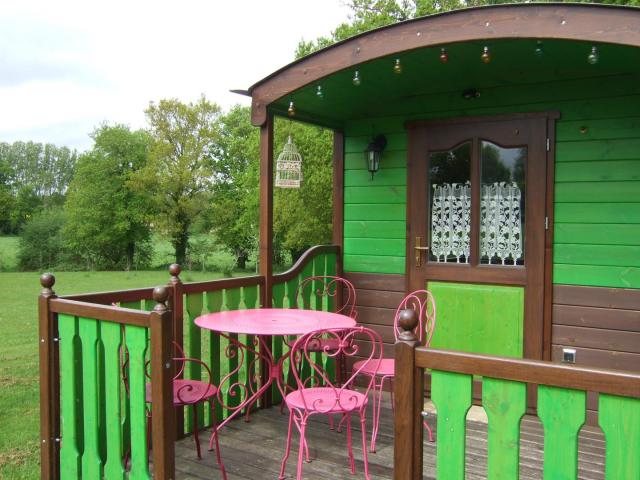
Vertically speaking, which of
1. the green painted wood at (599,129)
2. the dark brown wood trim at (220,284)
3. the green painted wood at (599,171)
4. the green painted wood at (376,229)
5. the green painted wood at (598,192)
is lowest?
the dark brown wood trim at (220,284)

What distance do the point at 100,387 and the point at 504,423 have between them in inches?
65.6

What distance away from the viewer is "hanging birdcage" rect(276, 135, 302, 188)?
4512mm

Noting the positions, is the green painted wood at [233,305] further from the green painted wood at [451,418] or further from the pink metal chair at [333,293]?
the green painted wood at [451,418]

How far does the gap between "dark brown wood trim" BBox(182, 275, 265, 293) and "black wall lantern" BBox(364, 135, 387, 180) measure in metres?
1.29

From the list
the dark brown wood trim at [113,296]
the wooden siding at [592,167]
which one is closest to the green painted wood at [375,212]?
the wooden siding at [592,167]

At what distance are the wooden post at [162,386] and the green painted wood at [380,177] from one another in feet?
8.80

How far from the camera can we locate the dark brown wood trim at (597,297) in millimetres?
3646

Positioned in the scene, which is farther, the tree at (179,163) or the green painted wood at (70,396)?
the tree at (179,163)

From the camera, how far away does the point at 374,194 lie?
15.2 ft

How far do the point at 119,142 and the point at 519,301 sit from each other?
2310 centimetres

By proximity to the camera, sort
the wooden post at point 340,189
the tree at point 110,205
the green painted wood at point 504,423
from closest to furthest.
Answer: the green painted wood at point 504,423 < the wooden post at point 340,189 < the tree at point 110,205

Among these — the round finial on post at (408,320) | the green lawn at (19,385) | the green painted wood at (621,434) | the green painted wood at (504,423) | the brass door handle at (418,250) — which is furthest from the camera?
the brass door handle at (418,250)

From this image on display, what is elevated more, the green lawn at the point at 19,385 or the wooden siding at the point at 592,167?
the wooden siding at the point at 592,167

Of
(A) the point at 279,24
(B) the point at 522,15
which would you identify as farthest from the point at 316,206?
(B) the point at 522,15
